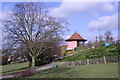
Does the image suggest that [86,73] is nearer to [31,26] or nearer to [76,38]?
[31,26]

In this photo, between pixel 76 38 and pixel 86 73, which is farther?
pixel 76 38

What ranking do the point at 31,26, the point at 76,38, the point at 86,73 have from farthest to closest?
the point at 76,38 → the point at 31,26 → the point at 86,73

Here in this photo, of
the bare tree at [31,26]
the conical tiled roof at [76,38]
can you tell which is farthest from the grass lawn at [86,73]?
the conical tiled roof at [76,38]

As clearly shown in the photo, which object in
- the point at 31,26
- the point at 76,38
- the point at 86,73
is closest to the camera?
the point at 86,73

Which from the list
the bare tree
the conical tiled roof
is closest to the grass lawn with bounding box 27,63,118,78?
the bare tree

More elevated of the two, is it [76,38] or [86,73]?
[76,38]

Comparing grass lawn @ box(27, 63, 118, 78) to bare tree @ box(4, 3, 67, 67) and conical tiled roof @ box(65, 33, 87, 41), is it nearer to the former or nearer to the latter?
bare tree @ box(4, 3, 67, 67)

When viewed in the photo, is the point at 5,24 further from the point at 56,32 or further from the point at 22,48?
the point at 56,32

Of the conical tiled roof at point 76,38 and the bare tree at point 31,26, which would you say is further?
the conical tiled roof at point 76,38

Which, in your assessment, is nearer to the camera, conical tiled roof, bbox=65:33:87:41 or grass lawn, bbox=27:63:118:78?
grass lawn, bbox=27:63:118:78

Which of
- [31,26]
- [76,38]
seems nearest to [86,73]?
[31,26]

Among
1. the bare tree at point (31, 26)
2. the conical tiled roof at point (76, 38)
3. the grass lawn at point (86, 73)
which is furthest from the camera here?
the conical tiled roof at point (76, 38)

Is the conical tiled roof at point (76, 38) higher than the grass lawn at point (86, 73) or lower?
higher

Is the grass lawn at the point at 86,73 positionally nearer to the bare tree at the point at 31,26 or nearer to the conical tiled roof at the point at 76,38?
the bare tree at the point at 31,26
